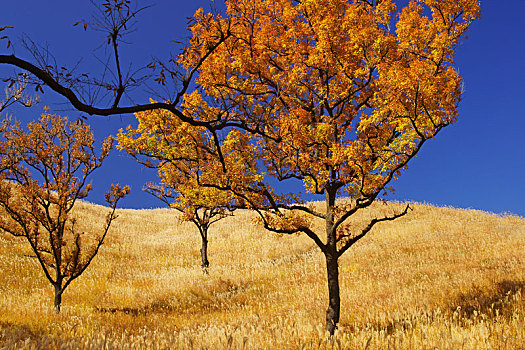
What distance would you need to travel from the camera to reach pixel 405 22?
10.2 m

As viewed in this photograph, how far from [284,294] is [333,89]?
9.43 metres

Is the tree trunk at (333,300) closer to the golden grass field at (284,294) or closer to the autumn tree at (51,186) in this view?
the golden grass field at (284,294)

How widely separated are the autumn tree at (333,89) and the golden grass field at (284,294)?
2698 mm

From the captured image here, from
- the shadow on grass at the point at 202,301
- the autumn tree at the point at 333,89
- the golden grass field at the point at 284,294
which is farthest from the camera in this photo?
the shadow on grass at the point at 202,301

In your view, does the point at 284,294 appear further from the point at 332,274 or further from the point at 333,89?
the point at 333,89

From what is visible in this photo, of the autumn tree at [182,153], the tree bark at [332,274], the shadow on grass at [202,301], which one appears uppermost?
the autumn tree at [182,153]

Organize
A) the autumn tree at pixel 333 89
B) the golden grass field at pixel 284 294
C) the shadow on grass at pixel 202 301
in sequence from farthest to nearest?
the shadow on grass at pixel 202 301, the autumn tree at pixel 333 89, the golden grass field at pixel 284 294

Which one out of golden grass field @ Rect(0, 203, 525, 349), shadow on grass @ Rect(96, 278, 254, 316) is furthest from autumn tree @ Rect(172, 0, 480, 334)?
shadow on grass @ Rect(96, 278, 254, 316)

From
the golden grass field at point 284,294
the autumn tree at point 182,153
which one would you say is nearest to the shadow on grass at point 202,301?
the golden grass field at point 284,294

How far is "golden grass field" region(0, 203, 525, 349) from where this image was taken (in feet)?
23.9

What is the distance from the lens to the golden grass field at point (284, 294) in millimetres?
7273

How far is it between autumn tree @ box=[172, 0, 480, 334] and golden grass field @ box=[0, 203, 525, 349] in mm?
2698

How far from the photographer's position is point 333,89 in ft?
33.7

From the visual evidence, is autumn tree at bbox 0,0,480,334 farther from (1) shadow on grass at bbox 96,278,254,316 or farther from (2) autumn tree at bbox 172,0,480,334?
(1) shadow on grass at bbox 96,278,254,316
